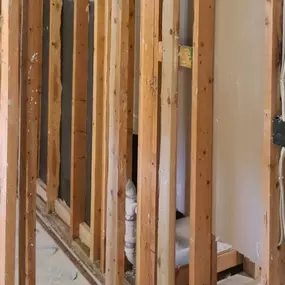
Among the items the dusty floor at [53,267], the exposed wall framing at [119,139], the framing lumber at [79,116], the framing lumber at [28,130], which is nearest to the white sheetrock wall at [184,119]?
the exposed wall framing at [119,139]

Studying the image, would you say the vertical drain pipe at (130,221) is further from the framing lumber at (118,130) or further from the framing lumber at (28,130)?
the framing lumber at (28,130)

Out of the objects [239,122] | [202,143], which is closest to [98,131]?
[202,143]

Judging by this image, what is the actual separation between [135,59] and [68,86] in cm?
93

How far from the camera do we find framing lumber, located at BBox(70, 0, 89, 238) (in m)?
3.18

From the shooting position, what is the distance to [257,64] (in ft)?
6.07

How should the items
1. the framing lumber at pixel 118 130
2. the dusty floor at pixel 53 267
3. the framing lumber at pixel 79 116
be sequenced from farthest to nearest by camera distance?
1. the framing lumber at pixel 79 116
2. the dusty floor at pixel 53 267
3. the framing lumber at pixel 118 130

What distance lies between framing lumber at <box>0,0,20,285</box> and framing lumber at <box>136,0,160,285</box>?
80cm

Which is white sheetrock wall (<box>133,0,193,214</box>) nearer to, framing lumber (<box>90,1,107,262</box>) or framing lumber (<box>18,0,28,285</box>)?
framing lumber (<box>90,1,107,262</box>)

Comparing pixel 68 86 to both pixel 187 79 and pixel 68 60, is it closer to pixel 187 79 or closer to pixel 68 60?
pixel 68 60

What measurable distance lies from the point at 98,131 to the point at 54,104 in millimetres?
774

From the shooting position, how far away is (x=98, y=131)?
3.00 metres

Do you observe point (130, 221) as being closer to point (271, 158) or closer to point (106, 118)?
point (106, 118)

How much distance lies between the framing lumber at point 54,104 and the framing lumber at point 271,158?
2145mm

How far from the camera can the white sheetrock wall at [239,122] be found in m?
1.87
